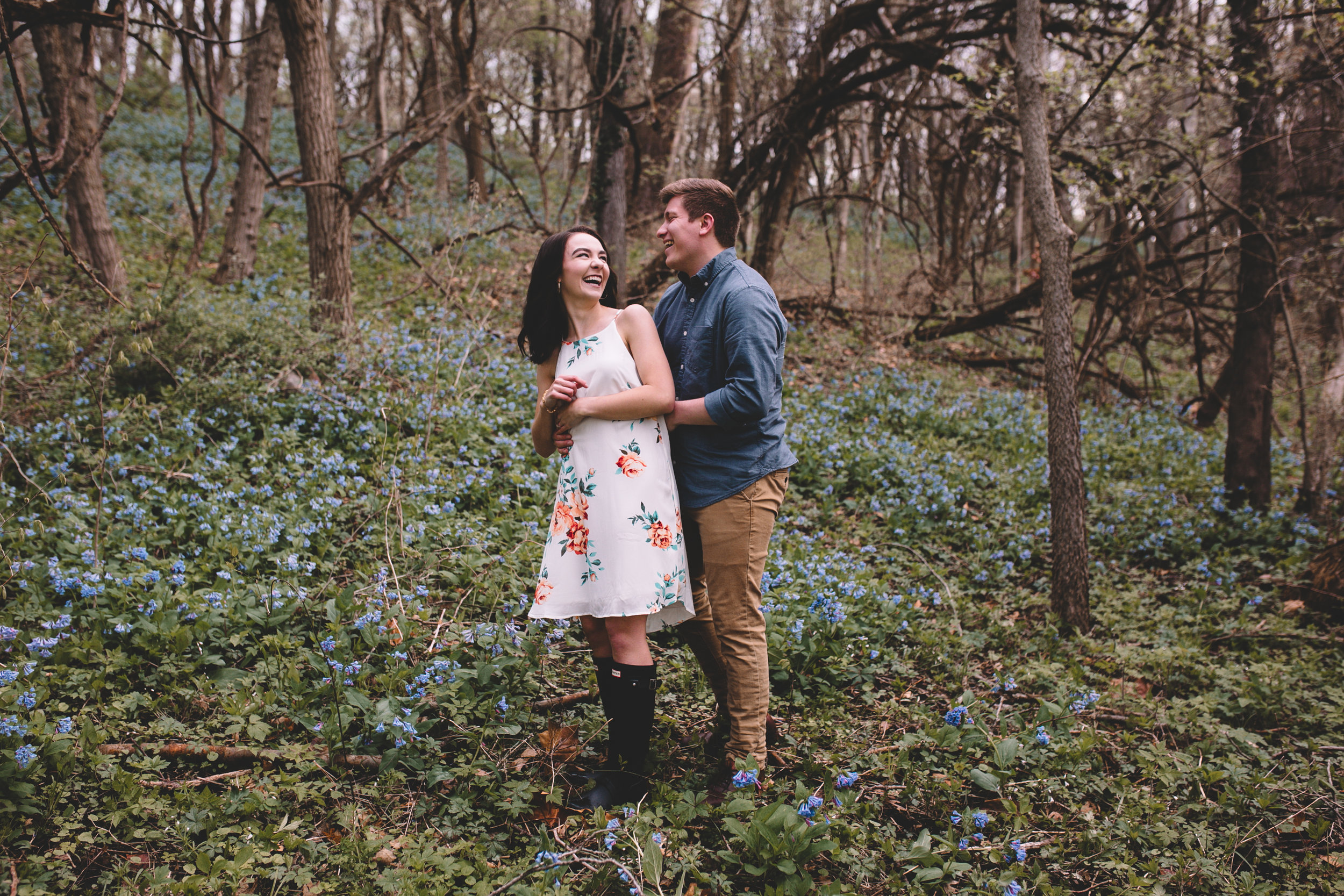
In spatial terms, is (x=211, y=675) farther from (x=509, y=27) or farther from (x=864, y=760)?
(x=509, y=27)

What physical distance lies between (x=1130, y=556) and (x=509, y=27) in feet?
52.5

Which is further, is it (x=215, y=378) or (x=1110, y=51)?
(x=1110, y=51)

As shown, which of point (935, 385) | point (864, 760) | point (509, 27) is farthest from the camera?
point (509, 27)

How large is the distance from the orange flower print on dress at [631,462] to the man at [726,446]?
0.55 ft

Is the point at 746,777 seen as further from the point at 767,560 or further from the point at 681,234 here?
the point at 681,234

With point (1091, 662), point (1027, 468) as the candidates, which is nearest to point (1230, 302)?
point (1027, 468)

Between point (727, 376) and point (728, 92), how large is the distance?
8594 millimetres

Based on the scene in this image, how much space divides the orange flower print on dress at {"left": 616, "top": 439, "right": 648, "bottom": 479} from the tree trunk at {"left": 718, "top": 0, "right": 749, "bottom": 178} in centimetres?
628

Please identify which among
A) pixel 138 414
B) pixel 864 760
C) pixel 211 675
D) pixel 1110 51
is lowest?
pixel 864 760

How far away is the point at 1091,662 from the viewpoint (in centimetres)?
373

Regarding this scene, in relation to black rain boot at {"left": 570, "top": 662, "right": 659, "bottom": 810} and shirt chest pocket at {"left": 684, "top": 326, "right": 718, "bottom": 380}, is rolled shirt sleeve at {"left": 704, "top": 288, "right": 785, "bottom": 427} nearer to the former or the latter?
shirt chest pocket at {"left": 684, "top": 326, "right": 718, "bottom": 380}

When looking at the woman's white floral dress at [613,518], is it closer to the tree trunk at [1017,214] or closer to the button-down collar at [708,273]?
the button-down collar at [708,273]

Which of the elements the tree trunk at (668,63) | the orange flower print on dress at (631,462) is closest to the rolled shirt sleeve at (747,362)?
the orange flower print on dress at (631,462)

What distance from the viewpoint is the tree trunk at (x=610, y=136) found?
562cm
